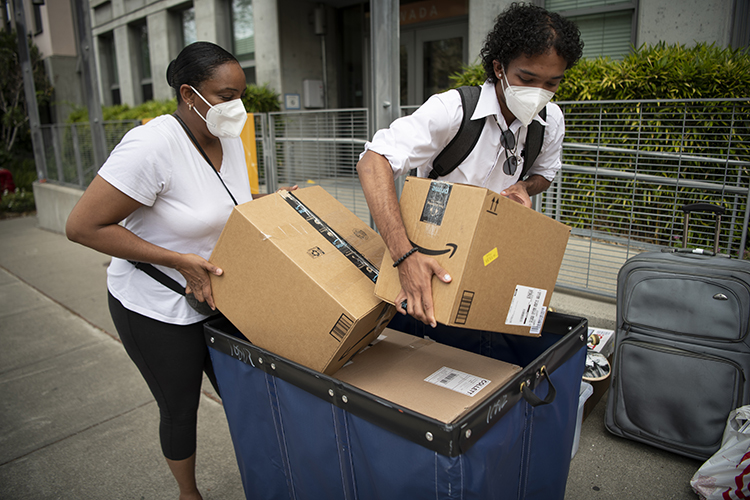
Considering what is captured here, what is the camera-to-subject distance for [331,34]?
347 inches

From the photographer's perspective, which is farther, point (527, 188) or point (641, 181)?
point (641, 181)

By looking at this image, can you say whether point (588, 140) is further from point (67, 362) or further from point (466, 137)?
point (67, 362)

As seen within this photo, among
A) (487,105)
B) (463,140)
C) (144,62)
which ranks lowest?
(463,140)

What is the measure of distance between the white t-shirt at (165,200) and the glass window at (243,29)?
8.64 m

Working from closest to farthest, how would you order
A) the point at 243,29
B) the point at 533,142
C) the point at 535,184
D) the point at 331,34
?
the point at 533,142 < the point at 535,184 < the point at 331,34 < the point at 243,29

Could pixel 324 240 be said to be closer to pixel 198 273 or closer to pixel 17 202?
pixel 198 273

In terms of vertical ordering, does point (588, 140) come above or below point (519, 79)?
below

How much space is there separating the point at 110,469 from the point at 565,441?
2.18m

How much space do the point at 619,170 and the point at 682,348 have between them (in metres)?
1.55

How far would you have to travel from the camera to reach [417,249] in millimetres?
1260

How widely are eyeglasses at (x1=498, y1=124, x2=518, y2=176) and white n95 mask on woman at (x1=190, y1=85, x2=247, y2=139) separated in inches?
35.8

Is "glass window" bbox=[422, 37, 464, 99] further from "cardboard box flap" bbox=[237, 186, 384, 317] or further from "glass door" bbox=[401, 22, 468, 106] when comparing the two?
"cardboard box flap" bbox=[237, 186, 384, 317]

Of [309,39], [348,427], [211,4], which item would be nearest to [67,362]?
[348,427]

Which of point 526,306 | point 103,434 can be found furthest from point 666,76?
point 103,434
